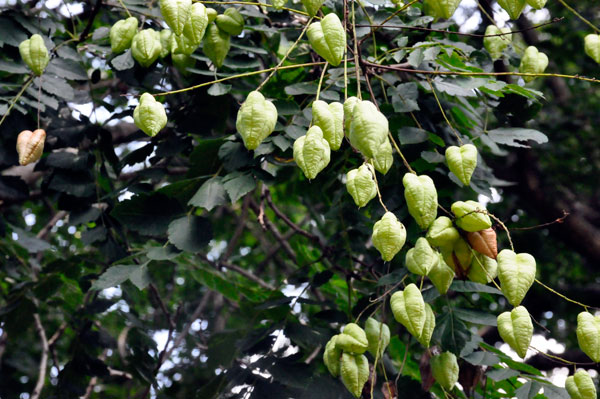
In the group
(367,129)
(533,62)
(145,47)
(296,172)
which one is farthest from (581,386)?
(296,172)

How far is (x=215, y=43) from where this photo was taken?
1869 millimetres

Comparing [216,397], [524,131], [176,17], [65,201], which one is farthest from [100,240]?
[524,131]

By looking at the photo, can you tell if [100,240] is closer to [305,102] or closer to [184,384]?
[184,384]

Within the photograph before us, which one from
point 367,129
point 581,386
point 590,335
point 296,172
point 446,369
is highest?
point 367,129

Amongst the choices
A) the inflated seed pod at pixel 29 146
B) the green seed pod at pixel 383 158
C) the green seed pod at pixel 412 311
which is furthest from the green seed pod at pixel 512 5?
the inflated seed pod at pixel 29 146

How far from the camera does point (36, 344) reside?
4.10 meters

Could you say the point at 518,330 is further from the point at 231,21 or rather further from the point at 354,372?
the point at 231,21

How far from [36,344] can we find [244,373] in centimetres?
271

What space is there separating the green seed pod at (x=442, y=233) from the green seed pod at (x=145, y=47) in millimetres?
1029

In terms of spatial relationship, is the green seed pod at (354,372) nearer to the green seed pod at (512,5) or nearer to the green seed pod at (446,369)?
the green seed pod at (446,369)

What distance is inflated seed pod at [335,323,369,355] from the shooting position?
149cm

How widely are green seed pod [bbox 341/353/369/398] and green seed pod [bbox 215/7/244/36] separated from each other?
963mm

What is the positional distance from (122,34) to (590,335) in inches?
60.8

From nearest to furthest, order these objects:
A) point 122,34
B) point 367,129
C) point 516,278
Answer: point 367,129, point 516,278, point 122,34
